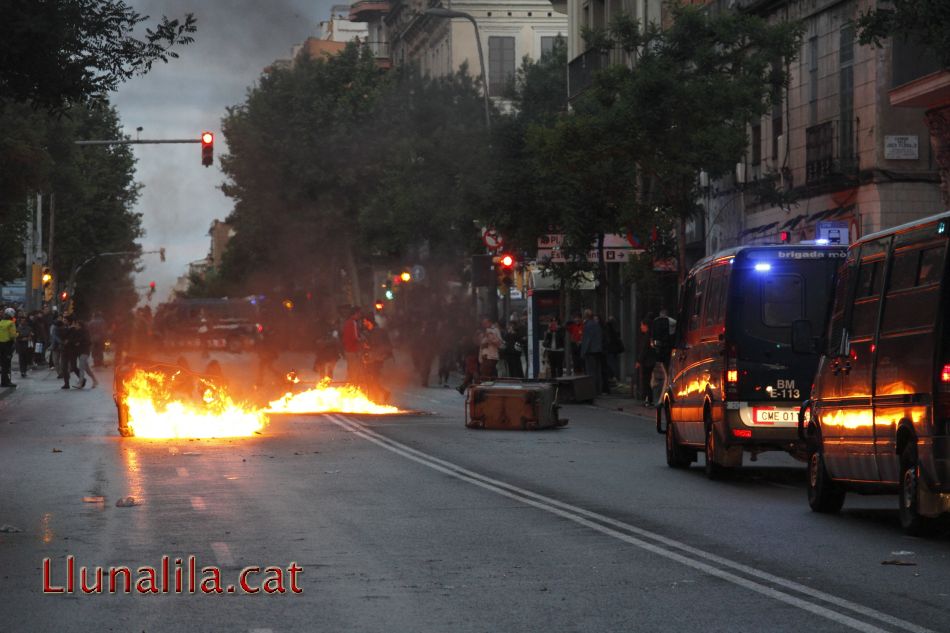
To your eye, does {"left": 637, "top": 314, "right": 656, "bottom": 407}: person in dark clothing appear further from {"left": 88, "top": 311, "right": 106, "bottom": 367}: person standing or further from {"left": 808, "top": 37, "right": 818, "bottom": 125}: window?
{"left": 88, "top": 311, "right": 106, "bottom": 367}: person standing

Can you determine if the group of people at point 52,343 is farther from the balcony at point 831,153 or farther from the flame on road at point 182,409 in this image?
the balcony at point 831,153

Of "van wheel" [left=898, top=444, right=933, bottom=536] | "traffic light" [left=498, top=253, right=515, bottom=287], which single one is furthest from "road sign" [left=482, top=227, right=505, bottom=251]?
"van wheel" [left=898, top=444, right=933, bottom=536]

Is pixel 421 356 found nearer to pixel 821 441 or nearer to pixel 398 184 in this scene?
pixel 398 184

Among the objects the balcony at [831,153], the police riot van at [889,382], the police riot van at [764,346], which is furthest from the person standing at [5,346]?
the police riot van at [889,382]

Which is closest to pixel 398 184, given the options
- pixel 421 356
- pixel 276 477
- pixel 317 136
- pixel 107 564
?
pixel 421 356

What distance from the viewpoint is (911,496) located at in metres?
13.1

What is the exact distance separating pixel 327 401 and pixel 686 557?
21.9m

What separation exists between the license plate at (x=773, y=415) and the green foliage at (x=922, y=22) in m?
4.15

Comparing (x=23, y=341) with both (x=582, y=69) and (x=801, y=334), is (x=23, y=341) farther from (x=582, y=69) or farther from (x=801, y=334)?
(x=801, y=334)

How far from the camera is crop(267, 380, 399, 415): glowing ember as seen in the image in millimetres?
32781

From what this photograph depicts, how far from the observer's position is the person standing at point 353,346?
35.4 metres

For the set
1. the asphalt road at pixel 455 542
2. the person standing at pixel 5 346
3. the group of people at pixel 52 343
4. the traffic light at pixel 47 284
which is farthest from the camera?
the traffic light at pixel 47 284

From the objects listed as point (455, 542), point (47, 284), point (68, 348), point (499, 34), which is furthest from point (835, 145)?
point (499, 34)

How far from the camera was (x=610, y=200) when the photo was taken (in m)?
36.3
